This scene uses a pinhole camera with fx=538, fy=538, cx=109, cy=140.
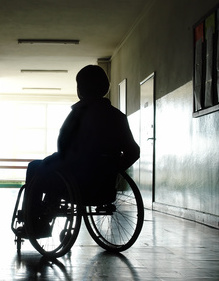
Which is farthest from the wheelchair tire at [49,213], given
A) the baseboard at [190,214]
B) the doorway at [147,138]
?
the doorway at [147,138]

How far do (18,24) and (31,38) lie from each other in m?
1.02

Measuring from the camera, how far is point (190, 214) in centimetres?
505

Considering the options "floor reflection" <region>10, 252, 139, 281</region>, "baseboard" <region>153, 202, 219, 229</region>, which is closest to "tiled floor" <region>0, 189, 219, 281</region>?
"floor reflection" <region>10, 252, 139, 281</region>

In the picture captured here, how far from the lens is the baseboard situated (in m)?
4.41

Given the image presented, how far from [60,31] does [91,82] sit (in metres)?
6.23

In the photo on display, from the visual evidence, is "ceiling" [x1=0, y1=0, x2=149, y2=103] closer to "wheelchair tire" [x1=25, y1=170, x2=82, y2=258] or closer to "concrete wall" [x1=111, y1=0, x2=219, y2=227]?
"concrete wall" [x1=111, y1=0, x2=219, y2=227]

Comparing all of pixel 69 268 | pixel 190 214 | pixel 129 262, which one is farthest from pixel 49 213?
pixel 190 214

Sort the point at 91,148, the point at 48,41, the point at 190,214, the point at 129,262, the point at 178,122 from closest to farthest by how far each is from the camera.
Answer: the point at 129,262 < the point at 91,148 < the point at 190,214 < the point at 178,122 < the point at 48,41

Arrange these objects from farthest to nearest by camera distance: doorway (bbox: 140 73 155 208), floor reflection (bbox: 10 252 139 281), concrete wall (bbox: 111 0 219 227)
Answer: doorway (bbox: 140 73 155 208), concrete wall (bbox: 111 0 219 227), floor reflection (bbox: 10 252 139 281)

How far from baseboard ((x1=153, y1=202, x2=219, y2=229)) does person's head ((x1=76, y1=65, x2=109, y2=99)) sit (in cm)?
193

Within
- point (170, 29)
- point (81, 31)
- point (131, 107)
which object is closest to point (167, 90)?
point (170, 29)

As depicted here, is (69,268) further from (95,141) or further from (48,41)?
(48,41)

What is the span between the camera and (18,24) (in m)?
8.38

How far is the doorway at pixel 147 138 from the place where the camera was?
691cm
